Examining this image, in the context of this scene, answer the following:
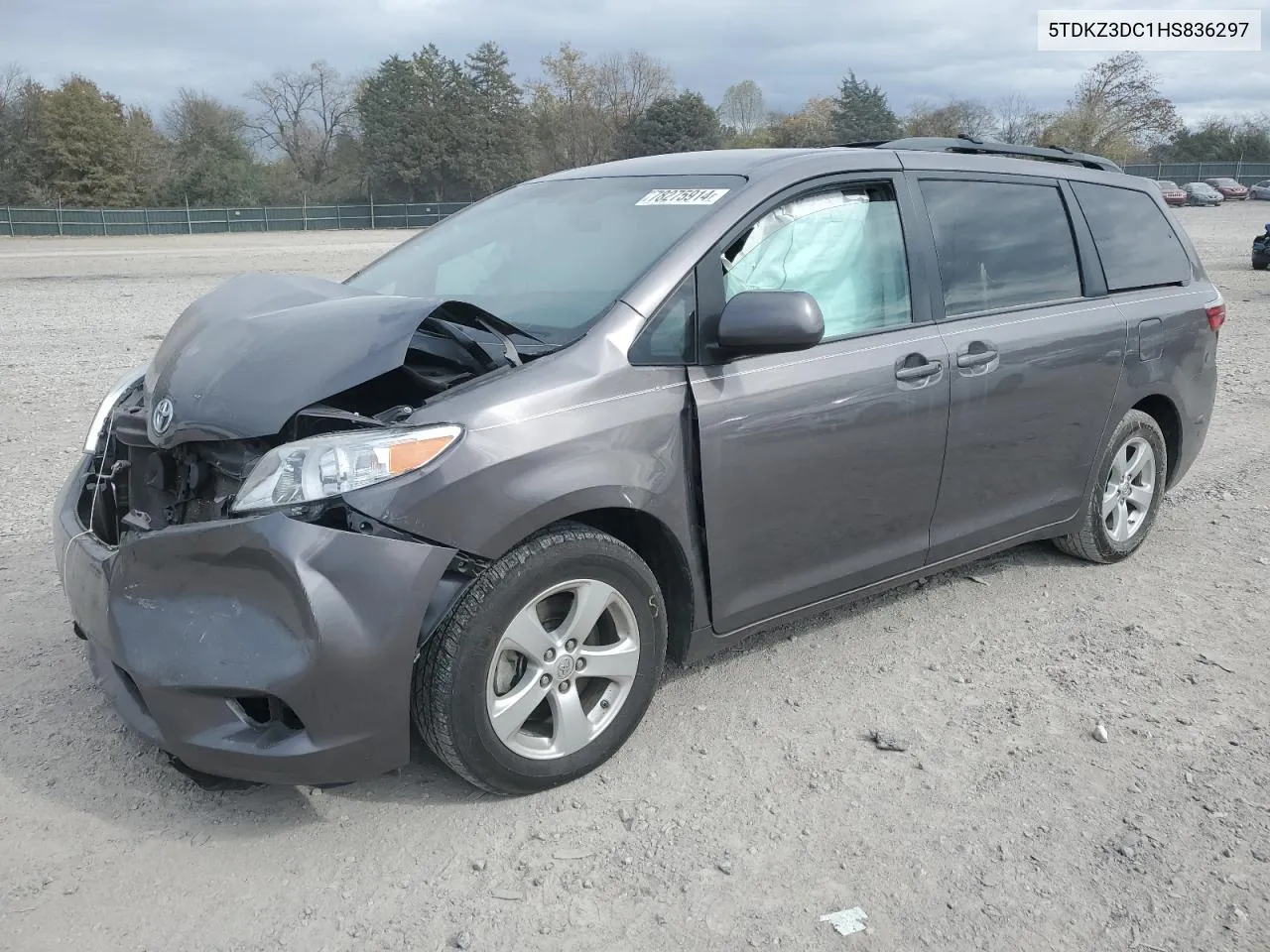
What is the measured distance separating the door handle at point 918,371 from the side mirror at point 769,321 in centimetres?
64

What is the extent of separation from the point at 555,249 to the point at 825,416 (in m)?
1.11

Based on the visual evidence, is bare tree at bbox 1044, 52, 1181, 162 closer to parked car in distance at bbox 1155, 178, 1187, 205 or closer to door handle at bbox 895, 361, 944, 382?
parked car in distance at bbox 1155, 178, 1187, 205

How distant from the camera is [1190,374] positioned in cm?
514

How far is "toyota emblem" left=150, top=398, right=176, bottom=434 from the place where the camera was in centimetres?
295

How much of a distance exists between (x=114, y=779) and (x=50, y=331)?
36.9ft

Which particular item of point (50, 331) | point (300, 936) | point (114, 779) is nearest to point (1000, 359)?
point (300, 936)

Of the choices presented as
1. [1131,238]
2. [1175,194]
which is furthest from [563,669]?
[1175,194]

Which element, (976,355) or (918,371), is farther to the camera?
(976,355)

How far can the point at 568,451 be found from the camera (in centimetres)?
294

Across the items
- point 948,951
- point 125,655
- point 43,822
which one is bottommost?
point 948,951

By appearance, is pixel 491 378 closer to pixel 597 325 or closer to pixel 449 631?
pixel 597 325

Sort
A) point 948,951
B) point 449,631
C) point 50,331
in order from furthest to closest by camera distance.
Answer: point 50,331 < point 449,631 < point 948,951

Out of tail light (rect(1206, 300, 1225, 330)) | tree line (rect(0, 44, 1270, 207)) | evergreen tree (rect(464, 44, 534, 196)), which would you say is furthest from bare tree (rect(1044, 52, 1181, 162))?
tail light (rect(1206, 300, 1225, 330))

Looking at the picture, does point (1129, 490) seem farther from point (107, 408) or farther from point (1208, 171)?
point (1208, 171)
